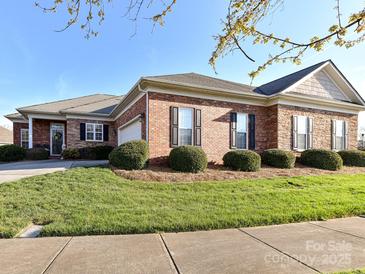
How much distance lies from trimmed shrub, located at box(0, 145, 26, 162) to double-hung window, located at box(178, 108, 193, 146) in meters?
11.3

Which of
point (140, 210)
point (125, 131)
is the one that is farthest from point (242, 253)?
point (125, 131)

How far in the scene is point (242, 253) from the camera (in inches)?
145

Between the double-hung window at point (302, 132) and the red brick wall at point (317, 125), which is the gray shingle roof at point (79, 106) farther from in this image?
the double-hung window at point (302, 132)

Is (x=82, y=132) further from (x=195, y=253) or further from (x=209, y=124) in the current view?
(x=195, y=253)

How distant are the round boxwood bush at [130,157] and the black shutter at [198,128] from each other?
2741 millimetres

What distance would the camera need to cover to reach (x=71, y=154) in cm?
1560

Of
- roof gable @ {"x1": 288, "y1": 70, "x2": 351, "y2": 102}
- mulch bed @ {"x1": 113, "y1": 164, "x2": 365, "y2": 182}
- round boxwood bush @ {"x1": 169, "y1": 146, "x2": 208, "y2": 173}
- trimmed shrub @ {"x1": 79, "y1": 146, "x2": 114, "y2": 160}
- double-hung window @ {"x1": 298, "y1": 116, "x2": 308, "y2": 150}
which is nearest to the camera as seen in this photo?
mulch bed @ {"x1": 113, "y1": 164, "x2": 365, "y2": 182}

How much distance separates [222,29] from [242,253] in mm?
3444

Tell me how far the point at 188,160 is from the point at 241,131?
14.6 feet

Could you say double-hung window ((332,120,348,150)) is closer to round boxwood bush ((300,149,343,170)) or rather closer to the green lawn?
round boxwood bush ((300,149,343,170))

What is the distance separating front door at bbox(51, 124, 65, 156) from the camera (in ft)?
60.4

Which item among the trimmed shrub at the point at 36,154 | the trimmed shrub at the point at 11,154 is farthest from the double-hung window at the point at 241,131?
the trimmed shrub at the point at 11,154

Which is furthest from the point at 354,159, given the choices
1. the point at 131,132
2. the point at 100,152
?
the point at 100,152

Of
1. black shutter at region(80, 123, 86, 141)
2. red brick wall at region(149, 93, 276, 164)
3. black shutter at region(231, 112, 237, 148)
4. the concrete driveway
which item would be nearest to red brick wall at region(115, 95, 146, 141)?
red brick wall at region(149, 93, 276, 164)
